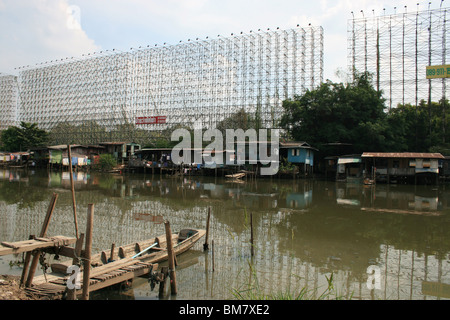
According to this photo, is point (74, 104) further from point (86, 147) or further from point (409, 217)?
point (409, 217)

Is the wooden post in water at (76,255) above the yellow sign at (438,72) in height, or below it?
below

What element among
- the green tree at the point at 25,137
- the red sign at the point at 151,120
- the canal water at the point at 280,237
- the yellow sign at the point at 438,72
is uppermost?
the yellow sign at the point at 438,72

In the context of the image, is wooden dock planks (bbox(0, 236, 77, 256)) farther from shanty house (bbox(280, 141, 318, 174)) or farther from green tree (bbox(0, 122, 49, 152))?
green tree (bbox(0, 122, 49, 152))

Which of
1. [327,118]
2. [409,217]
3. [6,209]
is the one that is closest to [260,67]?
[327,118]

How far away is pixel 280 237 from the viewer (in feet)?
31.5

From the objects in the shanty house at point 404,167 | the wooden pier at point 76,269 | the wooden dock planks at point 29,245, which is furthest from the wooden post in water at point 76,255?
the shanty house at point 404,167

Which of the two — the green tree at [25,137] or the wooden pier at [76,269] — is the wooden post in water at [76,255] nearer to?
the wooden pier at [76,269]

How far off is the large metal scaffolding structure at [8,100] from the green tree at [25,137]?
13701mm

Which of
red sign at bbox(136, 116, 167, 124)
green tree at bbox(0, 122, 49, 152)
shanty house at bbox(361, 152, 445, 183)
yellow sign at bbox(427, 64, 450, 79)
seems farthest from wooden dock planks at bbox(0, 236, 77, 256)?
green tree at bbox(0, 122, 49, 152)

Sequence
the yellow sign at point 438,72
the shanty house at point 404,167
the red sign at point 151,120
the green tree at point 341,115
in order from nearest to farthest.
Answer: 1. the shanty house at point 404,167
2. the yellow sign at point 438,72
3. the green tree at point 341,115
4. the red sign at point 151,120

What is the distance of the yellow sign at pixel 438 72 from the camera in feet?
92.8
